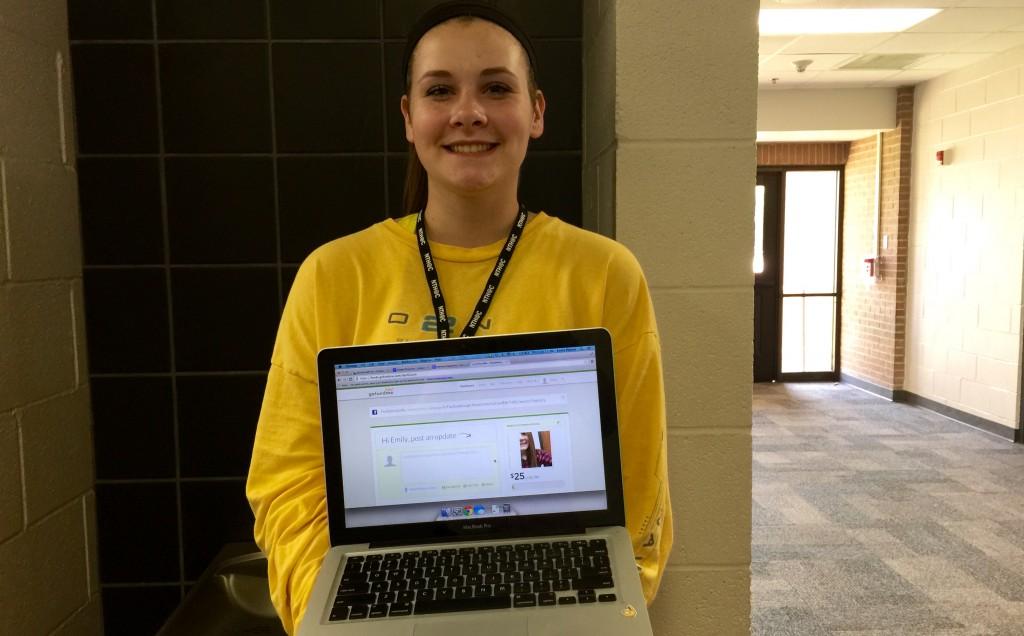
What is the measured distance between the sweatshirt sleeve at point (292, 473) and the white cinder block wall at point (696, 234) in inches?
35.6

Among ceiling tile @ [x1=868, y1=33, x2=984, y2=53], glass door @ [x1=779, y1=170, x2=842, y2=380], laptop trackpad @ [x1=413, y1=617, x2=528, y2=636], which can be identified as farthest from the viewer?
glass door @ [x1=779, y1=170, x2=842, y2=380]

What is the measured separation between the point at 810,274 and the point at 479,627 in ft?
26.9

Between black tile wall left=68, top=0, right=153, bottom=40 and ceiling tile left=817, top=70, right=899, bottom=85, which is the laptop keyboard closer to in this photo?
black tile wall left=68, top=0, right=153, bottom=40

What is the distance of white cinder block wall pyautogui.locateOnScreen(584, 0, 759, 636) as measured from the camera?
1726 mm

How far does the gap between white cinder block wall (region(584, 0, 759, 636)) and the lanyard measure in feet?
2.07

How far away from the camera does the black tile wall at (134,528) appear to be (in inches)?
86.0

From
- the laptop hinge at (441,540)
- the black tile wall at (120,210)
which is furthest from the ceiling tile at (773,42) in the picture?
the laptop hinge at (441,540)

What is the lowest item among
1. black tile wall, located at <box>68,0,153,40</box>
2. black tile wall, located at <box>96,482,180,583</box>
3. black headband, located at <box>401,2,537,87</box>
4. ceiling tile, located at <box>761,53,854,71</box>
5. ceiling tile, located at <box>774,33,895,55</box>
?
black tile wall, located at <box>96,482,180,583</box>

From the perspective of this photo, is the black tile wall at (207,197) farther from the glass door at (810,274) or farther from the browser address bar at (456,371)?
the glass door at (810,274)

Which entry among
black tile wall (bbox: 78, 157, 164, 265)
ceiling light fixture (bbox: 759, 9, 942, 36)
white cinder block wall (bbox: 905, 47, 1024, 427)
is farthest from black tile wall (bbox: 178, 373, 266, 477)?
white cinder block wall (bbox: 905, 47, 1024, 427)

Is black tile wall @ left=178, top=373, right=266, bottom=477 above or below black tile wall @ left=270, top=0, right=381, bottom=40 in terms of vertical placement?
below

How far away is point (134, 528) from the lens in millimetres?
2191

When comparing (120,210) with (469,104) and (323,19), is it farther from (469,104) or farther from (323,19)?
(469,104)

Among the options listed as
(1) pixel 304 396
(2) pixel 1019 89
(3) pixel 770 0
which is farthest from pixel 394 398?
(2) pixel 1019 89
